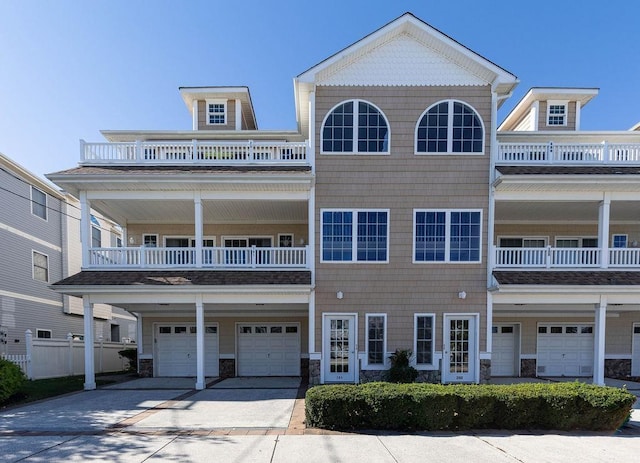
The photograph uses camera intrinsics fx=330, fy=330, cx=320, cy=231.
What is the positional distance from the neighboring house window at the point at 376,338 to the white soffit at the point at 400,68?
8076 millimetres

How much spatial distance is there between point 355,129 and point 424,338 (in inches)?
296

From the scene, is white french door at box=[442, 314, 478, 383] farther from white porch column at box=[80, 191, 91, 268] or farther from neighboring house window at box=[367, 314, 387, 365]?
white porch column at box=[80, 191, 91, 268]

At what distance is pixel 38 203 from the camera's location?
59.7 ft

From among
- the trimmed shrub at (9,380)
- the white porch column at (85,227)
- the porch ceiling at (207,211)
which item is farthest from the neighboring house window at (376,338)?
the trimmed shrub at (9,380)

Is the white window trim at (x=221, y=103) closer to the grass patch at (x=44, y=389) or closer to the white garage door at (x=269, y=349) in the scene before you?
the white garage door at (x=269, y=349)

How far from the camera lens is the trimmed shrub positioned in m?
8.80

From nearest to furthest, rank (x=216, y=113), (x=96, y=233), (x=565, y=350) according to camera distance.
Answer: (x=565, y=350)
(x=216, y=113)
(x=96, y=233)

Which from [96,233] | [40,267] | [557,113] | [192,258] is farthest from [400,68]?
[96,233]

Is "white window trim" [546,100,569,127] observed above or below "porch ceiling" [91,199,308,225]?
above

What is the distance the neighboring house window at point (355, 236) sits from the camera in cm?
1129

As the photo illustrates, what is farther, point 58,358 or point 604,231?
point 58,358

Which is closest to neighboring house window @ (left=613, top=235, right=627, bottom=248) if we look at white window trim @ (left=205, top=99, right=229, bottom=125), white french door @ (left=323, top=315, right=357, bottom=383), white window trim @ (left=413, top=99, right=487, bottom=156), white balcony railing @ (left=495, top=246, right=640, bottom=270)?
white balcony railing @ (left=495, top=246, right=640, bottom=270)

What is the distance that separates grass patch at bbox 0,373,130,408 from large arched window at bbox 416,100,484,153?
14.1 meters

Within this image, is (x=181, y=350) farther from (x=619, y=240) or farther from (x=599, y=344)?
(x=619, y=240)
